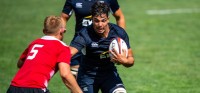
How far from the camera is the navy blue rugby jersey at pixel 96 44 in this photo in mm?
10609

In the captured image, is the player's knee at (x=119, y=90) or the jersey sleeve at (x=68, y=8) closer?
the player's knee at (x=119, y=90)

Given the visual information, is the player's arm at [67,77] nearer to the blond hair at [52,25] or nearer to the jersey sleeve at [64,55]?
the jersey sleeve at [64,55]

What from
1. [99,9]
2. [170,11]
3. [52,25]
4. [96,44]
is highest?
[52,25]

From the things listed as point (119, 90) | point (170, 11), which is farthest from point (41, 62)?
point (170, 11)

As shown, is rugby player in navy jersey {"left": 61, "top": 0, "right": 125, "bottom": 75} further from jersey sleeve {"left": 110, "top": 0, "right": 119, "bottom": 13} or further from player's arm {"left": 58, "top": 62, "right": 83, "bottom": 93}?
player's arm {"left": 58, "top": 62, "right": 83, "bottom": 93}

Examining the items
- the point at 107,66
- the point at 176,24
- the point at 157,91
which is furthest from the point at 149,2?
the point at 107,66

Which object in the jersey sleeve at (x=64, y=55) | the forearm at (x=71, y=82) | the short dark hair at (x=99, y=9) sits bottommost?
the forearm at (x=71, y=82)

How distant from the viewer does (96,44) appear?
10.7m

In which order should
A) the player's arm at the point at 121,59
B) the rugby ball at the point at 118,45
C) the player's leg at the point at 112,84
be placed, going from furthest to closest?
1. the player's leg at the point at 112,84
2. the rugby ball at the point at 118,45
3. the player's arm at the point at 121,59

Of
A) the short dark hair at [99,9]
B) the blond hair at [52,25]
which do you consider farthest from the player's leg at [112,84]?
the blond hair at [52,25]

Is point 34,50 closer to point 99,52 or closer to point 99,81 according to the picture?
point 99,52

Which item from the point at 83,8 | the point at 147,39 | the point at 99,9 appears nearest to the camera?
the point at 99,9

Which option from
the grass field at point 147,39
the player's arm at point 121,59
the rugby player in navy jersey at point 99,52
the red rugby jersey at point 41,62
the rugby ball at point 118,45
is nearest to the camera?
the red rugby jersey at point 41,62

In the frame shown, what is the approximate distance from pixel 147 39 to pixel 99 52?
11886 mm
